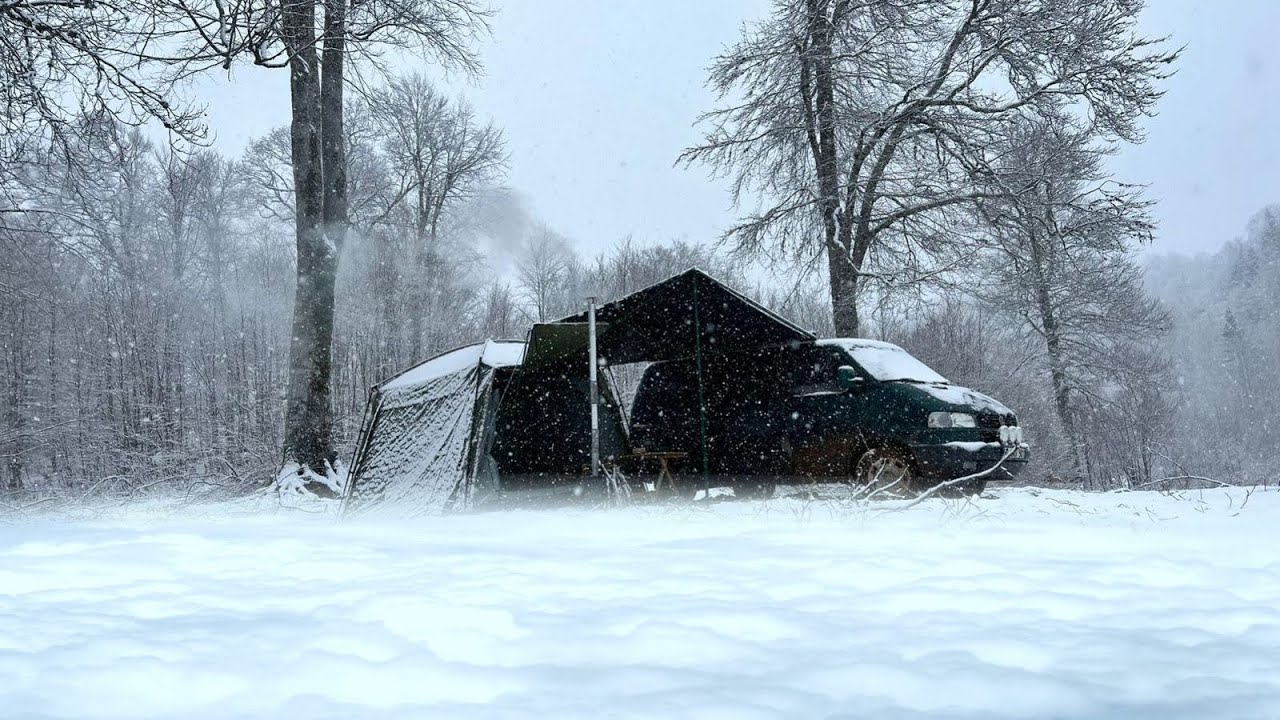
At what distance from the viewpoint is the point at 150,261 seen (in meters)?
18.8

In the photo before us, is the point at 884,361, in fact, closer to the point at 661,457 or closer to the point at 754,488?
the point at 754,488

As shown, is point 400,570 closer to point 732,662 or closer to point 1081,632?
point 732,662

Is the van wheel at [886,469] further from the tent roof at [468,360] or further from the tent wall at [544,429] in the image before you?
the tent roof at [468,360]

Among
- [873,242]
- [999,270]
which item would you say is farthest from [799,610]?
[999,270]

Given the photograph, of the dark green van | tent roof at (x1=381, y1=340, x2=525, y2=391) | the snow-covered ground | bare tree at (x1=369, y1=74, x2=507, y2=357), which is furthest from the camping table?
bare tree at (x1=369, y1=74, x2=507, y2=357)

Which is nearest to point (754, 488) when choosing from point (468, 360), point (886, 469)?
point (886, 469)

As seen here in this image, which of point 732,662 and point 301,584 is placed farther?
point 301,584

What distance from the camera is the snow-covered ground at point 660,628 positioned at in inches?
52.5

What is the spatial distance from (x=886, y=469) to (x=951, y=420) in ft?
2.36

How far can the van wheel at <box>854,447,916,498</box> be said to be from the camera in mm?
6992

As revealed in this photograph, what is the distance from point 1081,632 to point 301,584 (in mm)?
2091

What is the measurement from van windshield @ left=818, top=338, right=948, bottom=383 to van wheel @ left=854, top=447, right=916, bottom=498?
0.69 meters

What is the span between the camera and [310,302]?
32.8 ft

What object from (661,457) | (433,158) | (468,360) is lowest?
(661,457)
